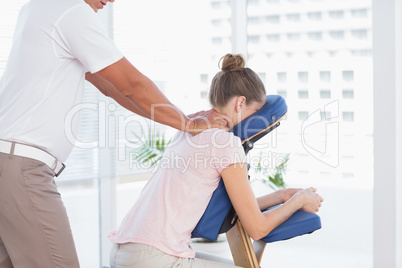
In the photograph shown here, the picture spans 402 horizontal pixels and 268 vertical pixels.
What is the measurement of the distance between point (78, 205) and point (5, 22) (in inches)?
48.6

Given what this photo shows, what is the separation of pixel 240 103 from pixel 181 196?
0.41 metres

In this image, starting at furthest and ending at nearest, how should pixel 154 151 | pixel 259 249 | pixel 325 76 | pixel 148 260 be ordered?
pixel 325 76 < pixel 154 151 < pixel 259 249 < pixel 148 260

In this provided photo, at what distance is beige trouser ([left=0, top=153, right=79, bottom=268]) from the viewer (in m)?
1.55

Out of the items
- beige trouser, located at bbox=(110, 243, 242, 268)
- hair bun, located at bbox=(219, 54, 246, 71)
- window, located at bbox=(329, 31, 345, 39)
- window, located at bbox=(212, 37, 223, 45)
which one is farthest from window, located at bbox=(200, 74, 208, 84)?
beige trouser, located at bbox=(110, 243, 242, 268)

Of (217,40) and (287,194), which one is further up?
(217,40)

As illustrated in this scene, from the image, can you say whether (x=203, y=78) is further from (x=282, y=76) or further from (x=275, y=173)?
(x=275, y=173)

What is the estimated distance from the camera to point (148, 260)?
1.67m

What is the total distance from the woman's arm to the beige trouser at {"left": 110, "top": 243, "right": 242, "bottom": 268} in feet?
0.52

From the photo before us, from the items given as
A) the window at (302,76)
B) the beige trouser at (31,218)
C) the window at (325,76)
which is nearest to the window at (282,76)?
the window at (302,76)

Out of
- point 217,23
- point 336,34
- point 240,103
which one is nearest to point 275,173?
point 336,34

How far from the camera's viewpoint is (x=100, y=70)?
161 cm

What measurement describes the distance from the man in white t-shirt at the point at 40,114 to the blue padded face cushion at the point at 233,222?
17.8 inches

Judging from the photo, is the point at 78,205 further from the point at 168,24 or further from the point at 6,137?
the point at 6,137

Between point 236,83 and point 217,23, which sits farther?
point 217,23
